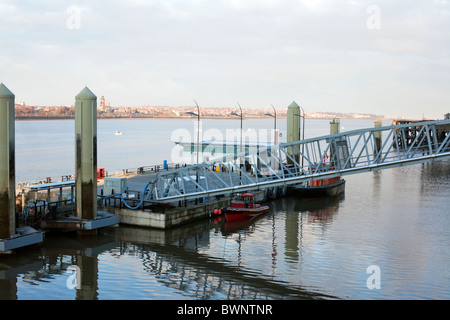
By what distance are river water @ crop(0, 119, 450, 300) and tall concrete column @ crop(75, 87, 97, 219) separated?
2.34 meters

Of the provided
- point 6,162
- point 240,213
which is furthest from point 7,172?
point 240,213

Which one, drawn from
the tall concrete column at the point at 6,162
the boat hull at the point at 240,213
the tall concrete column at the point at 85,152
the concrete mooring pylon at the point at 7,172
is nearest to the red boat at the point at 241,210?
the boat hull at the point at 240,213

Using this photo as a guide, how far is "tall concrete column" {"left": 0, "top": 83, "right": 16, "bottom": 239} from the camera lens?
27656 millimetres

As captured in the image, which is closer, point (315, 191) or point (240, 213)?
point (240, 213)

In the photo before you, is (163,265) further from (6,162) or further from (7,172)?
(6,162)

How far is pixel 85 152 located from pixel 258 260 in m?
12.2

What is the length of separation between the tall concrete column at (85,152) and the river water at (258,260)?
92.0 inches

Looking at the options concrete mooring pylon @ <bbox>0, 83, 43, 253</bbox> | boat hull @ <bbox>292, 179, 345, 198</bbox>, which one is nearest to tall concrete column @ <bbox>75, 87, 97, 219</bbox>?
concrete mooring pylon @ <bbox>0, 83, 43, 253</bbox>

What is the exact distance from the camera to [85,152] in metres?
33.3

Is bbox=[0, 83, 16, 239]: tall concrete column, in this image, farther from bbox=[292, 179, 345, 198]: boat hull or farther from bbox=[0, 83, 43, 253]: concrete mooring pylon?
bbox=[292, 179, 345, 198]: boat hull

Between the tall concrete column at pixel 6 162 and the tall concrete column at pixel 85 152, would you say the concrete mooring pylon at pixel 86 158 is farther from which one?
the tall concrete column at pixel 6 162

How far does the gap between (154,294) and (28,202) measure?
14468 millimetres

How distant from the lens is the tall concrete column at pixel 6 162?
27.7 metres
